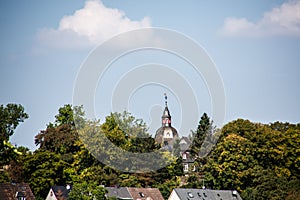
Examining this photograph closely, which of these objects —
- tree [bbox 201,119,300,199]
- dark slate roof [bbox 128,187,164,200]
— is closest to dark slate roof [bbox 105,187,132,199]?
dark slate roof [bbox 128,187,164,200]

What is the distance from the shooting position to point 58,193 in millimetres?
51531

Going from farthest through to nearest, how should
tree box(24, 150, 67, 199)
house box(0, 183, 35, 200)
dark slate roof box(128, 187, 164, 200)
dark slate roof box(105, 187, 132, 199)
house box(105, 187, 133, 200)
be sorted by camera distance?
dark slate roof box(128, 187, 164, 200) → dark slate roof box(105, 187, 132, 199) → house box(105, 187, 133, 200) → tree box(24, 150, 67, 199) → house box(0, 183, 35, 200)

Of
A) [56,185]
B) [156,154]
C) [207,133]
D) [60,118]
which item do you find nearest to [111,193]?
[56,185]

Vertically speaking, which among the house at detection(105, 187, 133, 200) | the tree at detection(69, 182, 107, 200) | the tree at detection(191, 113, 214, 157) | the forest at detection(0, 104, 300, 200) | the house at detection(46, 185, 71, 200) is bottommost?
the tree at detection(69, 182, 107, 200)

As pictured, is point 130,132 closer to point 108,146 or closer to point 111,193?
point 108,146

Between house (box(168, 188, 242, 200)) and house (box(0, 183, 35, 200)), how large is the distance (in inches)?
577

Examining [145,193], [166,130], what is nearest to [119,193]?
[145,193]

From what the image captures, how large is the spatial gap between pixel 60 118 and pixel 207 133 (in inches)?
782

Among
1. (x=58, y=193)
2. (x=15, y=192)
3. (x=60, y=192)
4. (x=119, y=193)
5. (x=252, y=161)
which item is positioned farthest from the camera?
(x=252, y=161)

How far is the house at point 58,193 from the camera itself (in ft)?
168

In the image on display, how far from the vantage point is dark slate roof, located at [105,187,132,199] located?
179ft

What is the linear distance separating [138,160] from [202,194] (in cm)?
738

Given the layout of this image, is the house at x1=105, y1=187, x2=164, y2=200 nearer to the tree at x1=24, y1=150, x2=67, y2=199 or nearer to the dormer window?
the tree at x1=24, y1=150, x2=67, y2=199

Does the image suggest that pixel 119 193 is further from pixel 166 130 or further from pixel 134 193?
pixel 166 130
